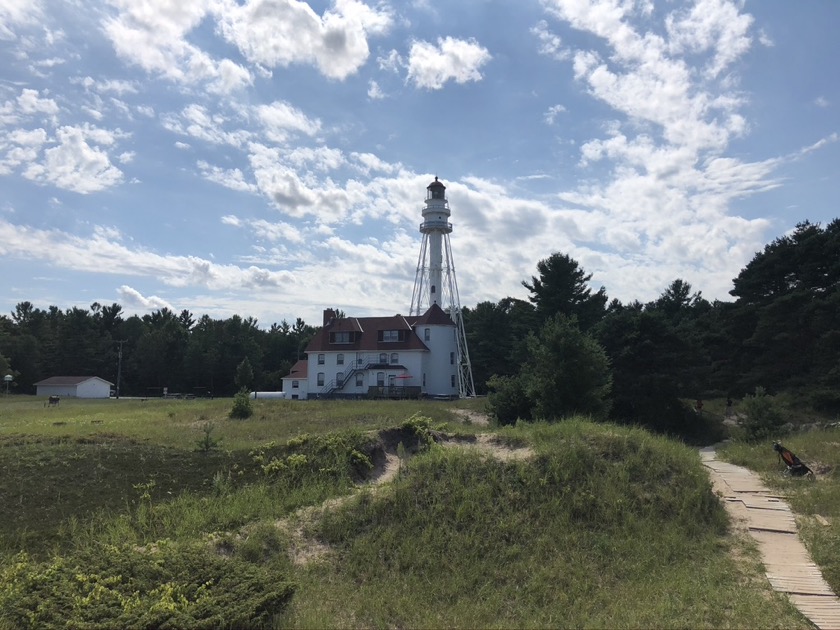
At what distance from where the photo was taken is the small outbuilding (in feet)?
237

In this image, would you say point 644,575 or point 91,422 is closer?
point 644,575

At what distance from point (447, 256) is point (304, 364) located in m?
20.0

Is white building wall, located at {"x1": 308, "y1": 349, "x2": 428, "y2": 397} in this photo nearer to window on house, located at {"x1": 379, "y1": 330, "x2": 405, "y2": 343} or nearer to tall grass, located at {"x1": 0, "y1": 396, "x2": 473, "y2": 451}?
window on house, located at {"x1": 379, "y1": 330, "x2": 405, "y2": 343}

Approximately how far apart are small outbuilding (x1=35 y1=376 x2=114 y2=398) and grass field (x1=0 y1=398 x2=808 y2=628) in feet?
219

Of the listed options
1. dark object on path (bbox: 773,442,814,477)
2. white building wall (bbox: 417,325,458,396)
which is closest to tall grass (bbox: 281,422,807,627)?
dark object on path (bbox: 773,442,814,477)

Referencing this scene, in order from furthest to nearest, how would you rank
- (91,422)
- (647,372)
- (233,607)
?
(647,372) → (91,422) → (233,607)

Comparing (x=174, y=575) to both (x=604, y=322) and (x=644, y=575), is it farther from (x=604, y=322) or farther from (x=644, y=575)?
(x=604, y=322)

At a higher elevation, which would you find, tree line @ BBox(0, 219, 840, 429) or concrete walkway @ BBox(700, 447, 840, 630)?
tree line @ BBox(0, 219, 840, 429)

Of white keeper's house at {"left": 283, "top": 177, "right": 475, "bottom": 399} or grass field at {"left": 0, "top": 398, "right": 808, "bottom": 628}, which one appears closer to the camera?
grass field at {"left": 0, "top": 398, "right": 808, "bottom": 628}

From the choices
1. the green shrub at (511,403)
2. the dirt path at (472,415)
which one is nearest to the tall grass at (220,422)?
the dirt path at (472,415)

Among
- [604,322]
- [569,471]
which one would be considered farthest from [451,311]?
[569,471]

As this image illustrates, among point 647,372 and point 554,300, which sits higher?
point 554,300

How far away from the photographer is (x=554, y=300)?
143 feet

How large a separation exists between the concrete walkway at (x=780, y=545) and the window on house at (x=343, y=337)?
41.7 m
